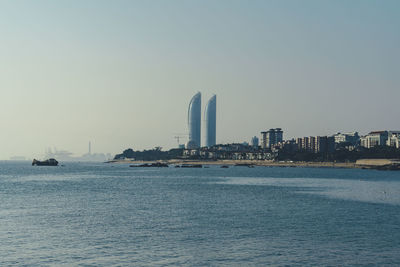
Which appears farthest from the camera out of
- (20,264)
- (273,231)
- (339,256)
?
(273,231)

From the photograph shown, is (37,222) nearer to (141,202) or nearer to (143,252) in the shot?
(143,252)

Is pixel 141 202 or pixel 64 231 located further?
pixel 141 202

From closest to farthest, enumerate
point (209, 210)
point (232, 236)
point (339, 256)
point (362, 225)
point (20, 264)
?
1. point (20, 264)
2. point (339, 256)
3. point (232, 236)
4. point (362, 225)
5. point (209, 210)

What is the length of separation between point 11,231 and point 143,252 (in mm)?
13976

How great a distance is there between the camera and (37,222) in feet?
150

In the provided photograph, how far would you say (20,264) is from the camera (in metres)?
29.4

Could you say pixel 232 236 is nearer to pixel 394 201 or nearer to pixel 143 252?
pixel 143 252

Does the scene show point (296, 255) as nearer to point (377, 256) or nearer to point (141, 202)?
point (377, 256)

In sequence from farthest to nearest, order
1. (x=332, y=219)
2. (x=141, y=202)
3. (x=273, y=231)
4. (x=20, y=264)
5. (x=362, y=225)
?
1. (x=141, y=202)
2. (x=332, y=219)
3. (x=362, y=225)
4. (x=273, y=231)
5. (x=20, y=264)

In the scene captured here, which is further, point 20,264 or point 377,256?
point 377,256

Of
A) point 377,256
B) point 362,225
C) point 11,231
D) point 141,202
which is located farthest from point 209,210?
point 377,256

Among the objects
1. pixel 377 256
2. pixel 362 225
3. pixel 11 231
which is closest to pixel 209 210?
pixel 362 225

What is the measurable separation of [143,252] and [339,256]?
1266 centimetres

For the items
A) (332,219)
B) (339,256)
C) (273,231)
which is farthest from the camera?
(332,219)
